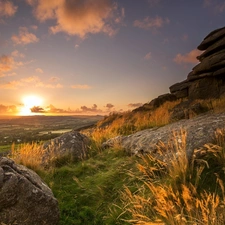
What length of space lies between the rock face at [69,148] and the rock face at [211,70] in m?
10.9

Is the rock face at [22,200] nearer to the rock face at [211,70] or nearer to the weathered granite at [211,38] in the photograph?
the rock face at [211,70]

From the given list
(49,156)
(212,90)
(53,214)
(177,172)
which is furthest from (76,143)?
(212,90)

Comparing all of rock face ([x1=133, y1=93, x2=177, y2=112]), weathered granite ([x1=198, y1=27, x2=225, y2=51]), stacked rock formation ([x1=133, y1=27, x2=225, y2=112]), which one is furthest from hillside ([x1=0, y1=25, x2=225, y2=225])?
rock face ([x1=133, y1=93, x2=177, y2=112])

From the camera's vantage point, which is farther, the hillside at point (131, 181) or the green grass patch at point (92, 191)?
the green grass patch at point (92, 191)

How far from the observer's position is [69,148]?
9.79 metres

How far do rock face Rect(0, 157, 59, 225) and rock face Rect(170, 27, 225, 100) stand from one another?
15.0 metres

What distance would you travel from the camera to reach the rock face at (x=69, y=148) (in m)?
9.20

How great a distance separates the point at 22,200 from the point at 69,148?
5523 millimetres

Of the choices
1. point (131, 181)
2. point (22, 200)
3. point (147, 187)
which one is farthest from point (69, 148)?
point (22, 200)

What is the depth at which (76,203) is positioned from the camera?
5.55 metres

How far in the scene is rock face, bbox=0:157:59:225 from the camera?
412 centimetres

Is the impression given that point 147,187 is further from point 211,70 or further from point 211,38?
point 211,38

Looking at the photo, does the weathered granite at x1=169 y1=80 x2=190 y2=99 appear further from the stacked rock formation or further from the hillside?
the hillside

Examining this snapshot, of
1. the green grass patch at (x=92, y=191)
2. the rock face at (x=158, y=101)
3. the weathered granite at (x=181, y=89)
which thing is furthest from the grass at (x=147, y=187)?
the rock face at (x=158, y=101)
